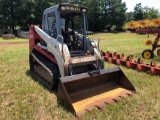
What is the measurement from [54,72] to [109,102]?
1.76 metres

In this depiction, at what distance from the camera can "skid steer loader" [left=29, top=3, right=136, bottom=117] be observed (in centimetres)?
475

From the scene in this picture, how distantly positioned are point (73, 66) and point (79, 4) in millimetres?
45849

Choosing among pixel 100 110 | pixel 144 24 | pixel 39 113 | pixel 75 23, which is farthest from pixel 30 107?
pixel 144 24

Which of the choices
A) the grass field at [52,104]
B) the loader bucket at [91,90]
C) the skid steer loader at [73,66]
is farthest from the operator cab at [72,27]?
the grass field at [52,104]

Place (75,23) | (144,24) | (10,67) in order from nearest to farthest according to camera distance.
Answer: (75,23) < (10,67) < (144,24)

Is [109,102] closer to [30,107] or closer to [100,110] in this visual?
[100,110]

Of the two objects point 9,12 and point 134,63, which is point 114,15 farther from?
point 134,63

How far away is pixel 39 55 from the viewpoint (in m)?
6.87

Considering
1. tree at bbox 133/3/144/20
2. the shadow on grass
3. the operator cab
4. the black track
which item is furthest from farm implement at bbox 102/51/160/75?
tree at bbox 133/3/144/20

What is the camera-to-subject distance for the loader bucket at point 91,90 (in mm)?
4450

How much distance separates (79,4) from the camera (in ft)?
161

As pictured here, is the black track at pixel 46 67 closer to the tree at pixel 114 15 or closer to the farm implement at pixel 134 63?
the farm implement at pixel 134 63

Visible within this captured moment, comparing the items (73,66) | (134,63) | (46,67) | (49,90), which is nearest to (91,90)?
(73,66)

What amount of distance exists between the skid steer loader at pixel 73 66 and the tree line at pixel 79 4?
3019 centimetres
